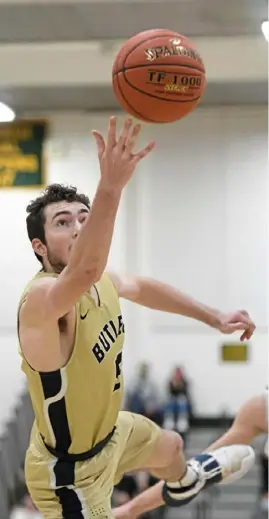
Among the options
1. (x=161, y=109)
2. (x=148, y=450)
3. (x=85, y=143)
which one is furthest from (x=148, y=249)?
(x=161, y=109)

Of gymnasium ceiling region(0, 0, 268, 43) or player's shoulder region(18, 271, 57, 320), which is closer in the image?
player's shoulder region(18, 271, 57, 320)

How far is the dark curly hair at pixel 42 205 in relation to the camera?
298 centimetres

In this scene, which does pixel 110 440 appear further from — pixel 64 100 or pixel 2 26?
pixel 64 100

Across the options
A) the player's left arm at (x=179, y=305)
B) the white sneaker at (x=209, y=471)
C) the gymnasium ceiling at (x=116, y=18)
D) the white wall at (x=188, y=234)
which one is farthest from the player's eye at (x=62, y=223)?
the white wall at (x=188, y=234)

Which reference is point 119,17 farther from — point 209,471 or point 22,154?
point 209,471

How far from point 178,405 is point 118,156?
7023 mm

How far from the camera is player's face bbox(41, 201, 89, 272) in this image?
2900mm

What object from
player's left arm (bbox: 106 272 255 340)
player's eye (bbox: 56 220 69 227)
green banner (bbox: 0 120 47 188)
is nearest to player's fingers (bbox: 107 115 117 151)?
player's eye (bbox: 56 220 69 227)

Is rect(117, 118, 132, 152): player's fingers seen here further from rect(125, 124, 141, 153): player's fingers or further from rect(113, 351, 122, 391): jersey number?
rect(113, 351, 122, 391): jersey number

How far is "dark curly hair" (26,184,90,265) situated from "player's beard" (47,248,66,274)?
0.06 meters

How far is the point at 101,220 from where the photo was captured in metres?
2.32

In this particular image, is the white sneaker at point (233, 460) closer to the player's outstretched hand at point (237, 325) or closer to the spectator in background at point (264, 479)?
the player's outstretched hand at point (237, 325)

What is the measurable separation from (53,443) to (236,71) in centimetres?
578

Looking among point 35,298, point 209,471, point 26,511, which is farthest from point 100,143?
point 26,511
